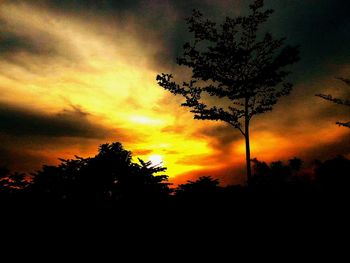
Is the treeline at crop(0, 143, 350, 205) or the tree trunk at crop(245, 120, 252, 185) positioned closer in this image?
the treeline at crop(0, 143, 350, 205)

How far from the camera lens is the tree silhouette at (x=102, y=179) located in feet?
16.8

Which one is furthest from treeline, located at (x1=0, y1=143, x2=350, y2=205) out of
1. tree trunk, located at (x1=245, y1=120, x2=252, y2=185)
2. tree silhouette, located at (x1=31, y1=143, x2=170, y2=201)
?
tree trunk, located at (x1=245, y1=120, x2=252, y2=185)

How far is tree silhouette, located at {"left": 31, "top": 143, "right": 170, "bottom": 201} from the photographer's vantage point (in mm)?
5129

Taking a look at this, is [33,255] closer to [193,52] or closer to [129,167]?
[129,167]

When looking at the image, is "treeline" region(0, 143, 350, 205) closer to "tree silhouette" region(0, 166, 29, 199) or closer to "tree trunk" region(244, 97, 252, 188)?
"tree silhouette" region(0, 166, 29, 199)

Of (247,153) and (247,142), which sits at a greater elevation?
(247,142)

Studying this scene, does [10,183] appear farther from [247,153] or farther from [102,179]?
[247,153]

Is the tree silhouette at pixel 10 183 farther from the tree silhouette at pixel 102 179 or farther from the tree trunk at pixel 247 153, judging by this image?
the tree trunk at pixel 247 153

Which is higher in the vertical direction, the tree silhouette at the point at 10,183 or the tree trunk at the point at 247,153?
the tree trunk at the point at 247,153

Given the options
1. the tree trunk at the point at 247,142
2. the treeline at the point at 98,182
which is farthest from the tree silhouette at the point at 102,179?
the tree trunk at the point at 247,142

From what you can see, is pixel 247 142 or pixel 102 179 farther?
pixel 247 142

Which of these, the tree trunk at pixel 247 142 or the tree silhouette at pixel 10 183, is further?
the tree trunk at pixel 247 142

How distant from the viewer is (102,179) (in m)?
5.25

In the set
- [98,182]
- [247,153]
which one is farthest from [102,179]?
[247,153]
